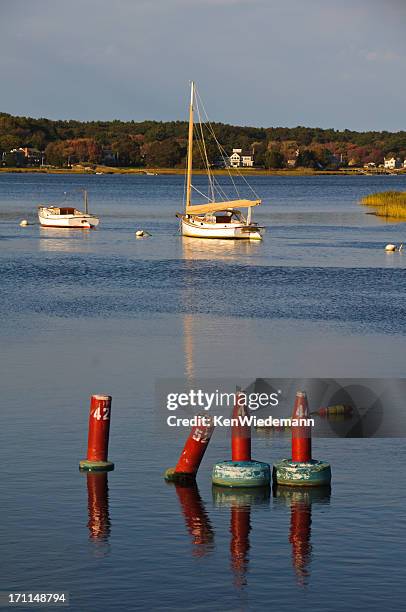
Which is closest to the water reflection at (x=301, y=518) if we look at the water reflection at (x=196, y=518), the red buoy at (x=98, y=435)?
the water reflection at (x=196, y=518)

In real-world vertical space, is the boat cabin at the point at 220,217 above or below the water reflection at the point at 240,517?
above

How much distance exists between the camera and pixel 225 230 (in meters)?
101

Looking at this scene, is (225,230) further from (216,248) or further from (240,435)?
(240,435)

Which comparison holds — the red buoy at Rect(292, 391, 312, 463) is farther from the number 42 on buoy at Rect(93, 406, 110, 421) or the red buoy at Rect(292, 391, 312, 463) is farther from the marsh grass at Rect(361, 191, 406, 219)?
the marsh grass at Rect(361, 191, 406, 219)

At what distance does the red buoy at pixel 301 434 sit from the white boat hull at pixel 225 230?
7606 cm

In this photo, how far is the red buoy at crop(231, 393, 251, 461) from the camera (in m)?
24.1

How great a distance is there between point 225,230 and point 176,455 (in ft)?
244

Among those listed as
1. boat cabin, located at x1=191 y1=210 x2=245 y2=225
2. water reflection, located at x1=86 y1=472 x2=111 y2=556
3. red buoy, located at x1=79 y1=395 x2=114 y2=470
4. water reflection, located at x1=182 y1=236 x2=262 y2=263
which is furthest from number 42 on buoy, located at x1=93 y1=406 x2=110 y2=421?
boat cabin, located at x1=191 y1=210 x2=245 y2=225

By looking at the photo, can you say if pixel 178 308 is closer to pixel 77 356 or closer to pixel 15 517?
pixel 77 356

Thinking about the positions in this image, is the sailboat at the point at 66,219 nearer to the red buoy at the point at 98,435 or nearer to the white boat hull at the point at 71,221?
the white boat hull at the point at 71,221

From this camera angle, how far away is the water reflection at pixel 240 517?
2067 centimetres

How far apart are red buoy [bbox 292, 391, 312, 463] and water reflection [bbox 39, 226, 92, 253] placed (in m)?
69.1

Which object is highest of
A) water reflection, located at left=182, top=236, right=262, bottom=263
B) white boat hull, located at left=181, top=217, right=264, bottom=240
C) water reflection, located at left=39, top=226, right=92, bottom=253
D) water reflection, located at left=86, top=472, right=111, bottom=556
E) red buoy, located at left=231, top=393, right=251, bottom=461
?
red buoy, located at left=231, top=393, right=251, bottom=461

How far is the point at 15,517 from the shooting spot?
22703mm
